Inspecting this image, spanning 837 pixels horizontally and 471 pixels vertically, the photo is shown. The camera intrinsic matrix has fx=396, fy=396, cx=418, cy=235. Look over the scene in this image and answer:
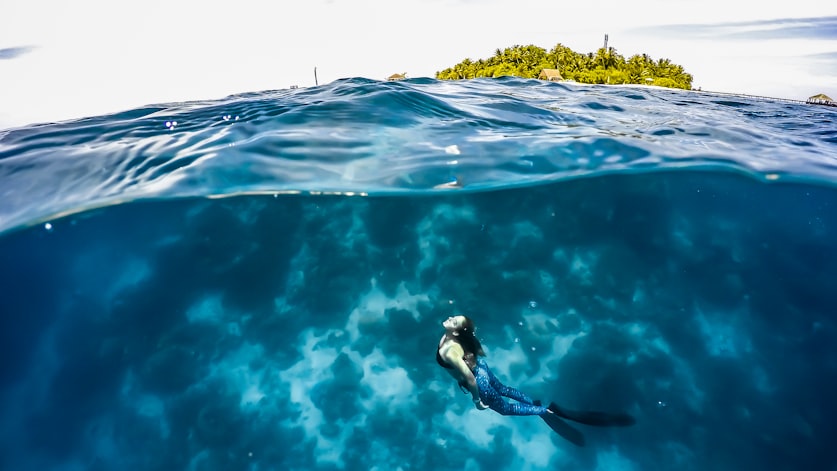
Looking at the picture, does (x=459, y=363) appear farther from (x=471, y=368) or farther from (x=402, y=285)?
(x=402, y=285)

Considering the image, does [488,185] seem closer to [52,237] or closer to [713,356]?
[713,356]

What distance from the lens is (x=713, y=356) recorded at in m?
8.16

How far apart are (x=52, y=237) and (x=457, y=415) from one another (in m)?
8.60

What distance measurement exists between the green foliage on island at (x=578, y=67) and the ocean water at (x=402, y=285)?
143 feet

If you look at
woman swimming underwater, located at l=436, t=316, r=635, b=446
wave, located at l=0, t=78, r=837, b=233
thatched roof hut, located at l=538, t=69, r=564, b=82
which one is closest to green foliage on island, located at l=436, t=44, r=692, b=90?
thatched roof hut, located at l=538, t=69, r=564, b=82

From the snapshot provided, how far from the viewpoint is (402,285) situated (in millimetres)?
8945

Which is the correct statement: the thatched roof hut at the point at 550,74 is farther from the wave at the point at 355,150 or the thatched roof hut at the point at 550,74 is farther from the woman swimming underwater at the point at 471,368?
the woman swimming underwater at the point at 471,368

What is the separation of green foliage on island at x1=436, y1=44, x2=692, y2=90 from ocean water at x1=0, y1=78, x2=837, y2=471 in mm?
43469

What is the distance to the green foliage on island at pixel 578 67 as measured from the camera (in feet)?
162

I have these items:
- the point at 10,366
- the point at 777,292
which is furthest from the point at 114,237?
the point at 777,292

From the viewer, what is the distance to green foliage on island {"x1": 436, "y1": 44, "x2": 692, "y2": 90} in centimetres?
4944

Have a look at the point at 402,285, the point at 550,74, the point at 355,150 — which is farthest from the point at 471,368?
the point at 550,74

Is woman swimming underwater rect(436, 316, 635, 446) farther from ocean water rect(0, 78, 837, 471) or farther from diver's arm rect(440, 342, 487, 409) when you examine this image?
ocean water rect(0, 78, 837, 471)

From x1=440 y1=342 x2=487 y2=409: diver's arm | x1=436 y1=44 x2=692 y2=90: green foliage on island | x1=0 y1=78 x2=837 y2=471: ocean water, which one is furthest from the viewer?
x1=436 y1=44 x2=692 y2=90: green foliage on island
